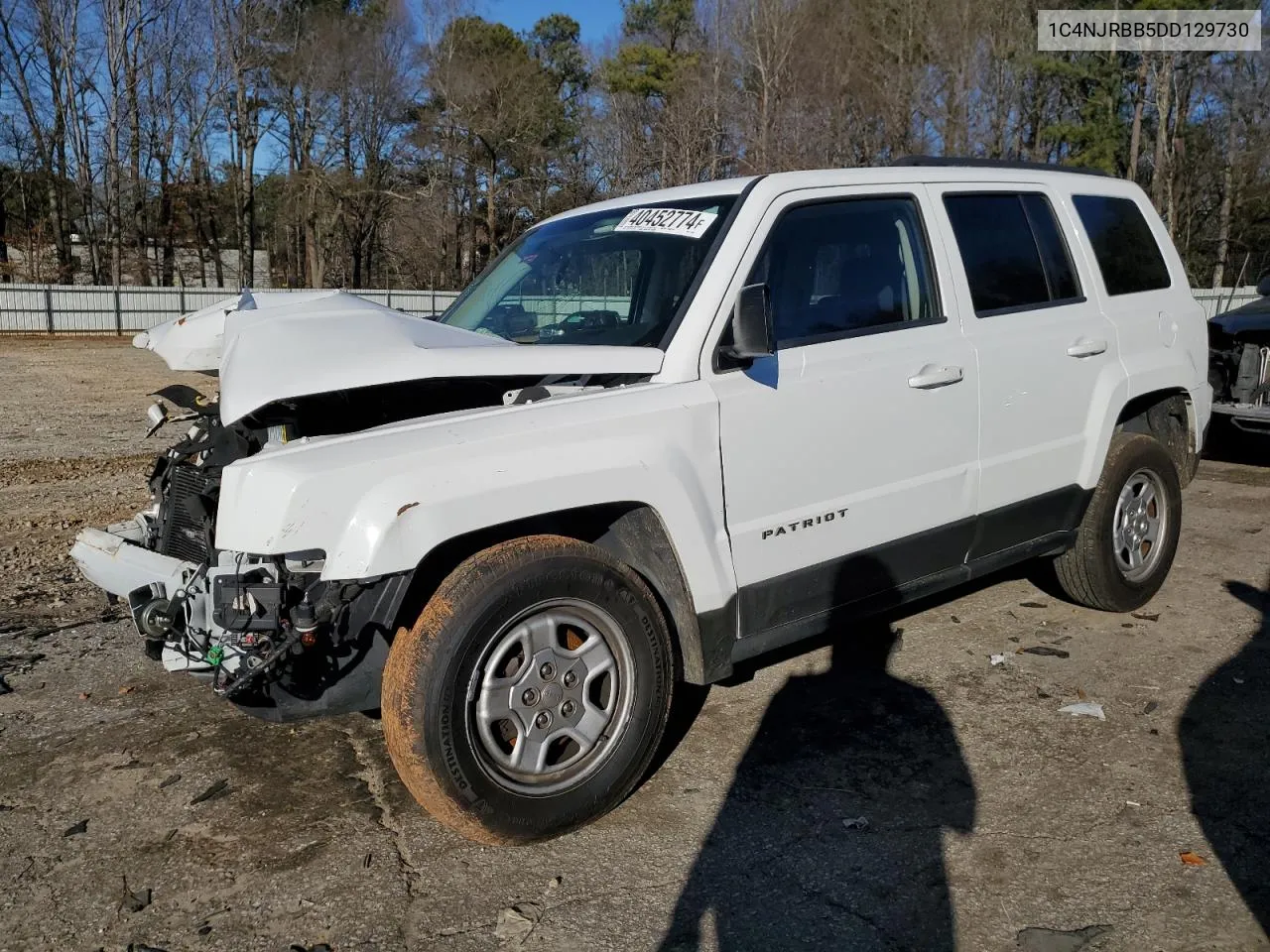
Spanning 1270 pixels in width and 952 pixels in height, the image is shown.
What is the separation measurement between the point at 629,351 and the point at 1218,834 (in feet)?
7.51

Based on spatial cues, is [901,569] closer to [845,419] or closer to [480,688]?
[845,419]

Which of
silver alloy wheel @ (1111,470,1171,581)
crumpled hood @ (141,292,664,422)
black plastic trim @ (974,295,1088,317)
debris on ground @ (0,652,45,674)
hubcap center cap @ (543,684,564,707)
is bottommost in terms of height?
debris on ground @ (0,652,45,674)

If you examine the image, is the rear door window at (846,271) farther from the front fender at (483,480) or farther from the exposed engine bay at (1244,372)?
the exposed engine bay at (1244,372)

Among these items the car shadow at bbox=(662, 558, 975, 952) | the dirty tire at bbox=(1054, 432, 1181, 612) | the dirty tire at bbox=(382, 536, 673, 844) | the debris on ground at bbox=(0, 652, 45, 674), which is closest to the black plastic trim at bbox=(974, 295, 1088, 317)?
the dirty tire at bbox=(1054, 432, 1181, 612)

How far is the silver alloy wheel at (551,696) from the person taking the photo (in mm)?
2992

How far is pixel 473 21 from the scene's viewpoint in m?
41.9

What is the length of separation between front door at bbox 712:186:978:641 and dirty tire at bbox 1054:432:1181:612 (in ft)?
3.29

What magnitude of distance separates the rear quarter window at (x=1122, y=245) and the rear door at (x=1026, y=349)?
0.19m

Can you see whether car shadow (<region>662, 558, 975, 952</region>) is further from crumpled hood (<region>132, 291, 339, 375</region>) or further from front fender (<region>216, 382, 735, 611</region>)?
crumpled hood (<region>132, 291, 339, 375</region>)

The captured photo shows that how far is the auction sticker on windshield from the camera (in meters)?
3.70

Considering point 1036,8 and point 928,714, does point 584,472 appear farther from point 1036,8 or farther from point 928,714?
point 1036,8

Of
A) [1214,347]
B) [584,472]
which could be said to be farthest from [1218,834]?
[1214,347]

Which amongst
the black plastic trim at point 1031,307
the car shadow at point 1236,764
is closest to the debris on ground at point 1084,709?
the car shadow at point 1236,764

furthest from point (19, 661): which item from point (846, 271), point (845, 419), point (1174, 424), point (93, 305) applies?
point (93, 305)
